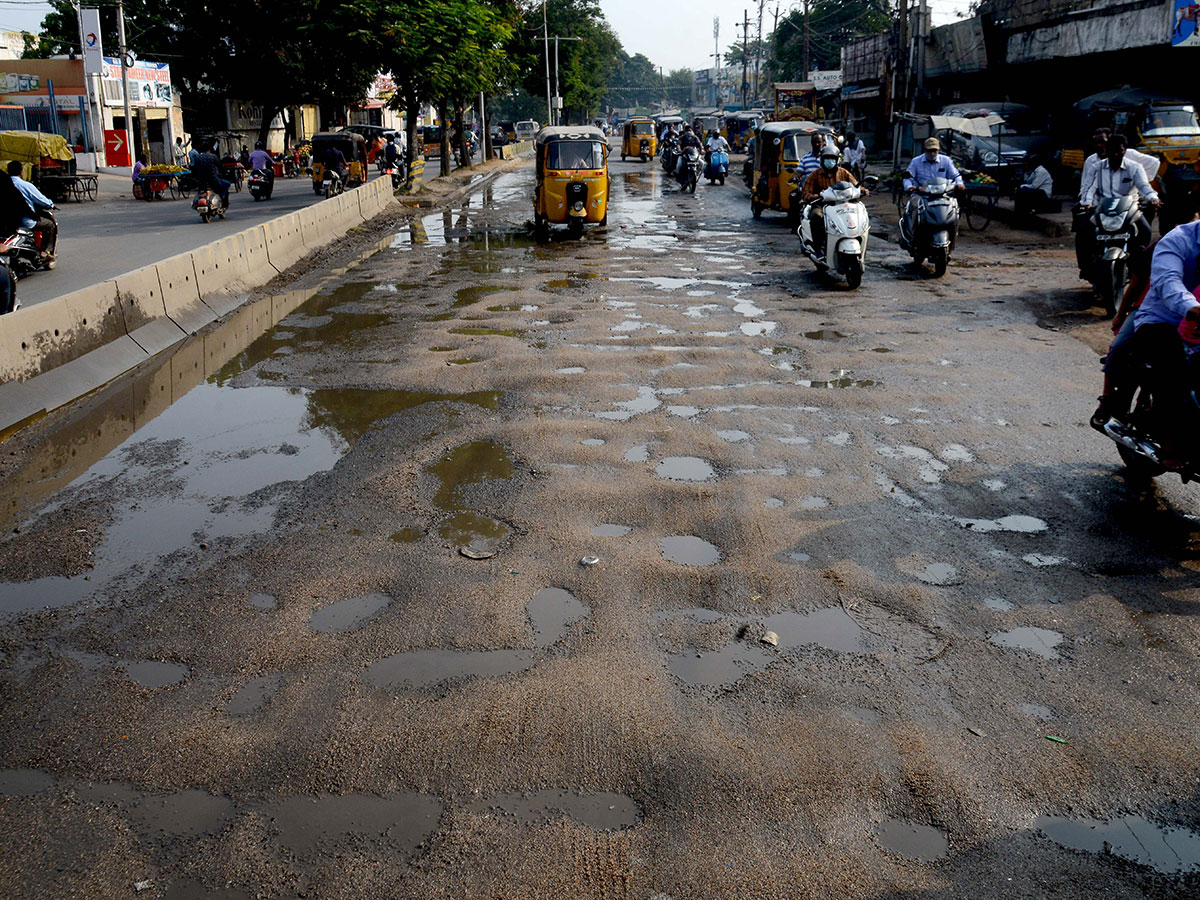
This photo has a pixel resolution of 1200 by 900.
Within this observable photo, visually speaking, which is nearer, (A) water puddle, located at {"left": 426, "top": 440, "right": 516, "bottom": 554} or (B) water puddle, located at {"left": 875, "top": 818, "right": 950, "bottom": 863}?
(B) water puddle, located at {"left": 875, "top": 818, "right": 950, "bottom": 863}

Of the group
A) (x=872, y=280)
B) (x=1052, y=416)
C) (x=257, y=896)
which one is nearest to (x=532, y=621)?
(x=257, y=896)

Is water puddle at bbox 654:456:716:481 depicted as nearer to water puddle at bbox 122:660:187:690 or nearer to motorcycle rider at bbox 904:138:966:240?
water puddle at bbox 122:660:187:690

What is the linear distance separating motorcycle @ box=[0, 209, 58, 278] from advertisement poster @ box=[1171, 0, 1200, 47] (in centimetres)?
2280

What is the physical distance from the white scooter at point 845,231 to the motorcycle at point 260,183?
61.1 ft

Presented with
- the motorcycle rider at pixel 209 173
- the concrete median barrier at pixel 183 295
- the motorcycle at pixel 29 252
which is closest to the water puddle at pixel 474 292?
the concrete median barrier at pixel 183 295

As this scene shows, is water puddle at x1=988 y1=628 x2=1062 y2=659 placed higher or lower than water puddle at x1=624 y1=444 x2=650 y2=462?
lower

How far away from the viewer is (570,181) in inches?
757

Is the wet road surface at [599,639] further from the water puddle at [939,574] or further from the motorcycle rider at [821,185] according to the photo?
the motorcycle rider at [821,185]

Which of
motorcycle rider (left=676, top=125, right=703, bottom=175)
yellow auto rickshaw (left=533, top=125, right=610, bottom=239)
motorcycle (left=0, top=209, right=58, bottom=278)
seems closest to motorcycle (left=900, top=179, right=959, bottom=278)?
yellow auto rickshaw (left=533, top=125, right=610, bottom=239)

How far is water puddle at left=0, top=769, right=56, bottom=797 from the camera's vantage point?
3459 mm

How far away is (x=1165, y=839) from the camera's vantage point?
3.18 metres

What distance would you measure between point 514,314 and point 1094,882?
9.63 meters

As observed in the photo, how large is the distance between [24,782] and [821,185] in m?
14.5

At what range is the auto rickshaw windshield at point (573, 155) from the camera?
19406mm
